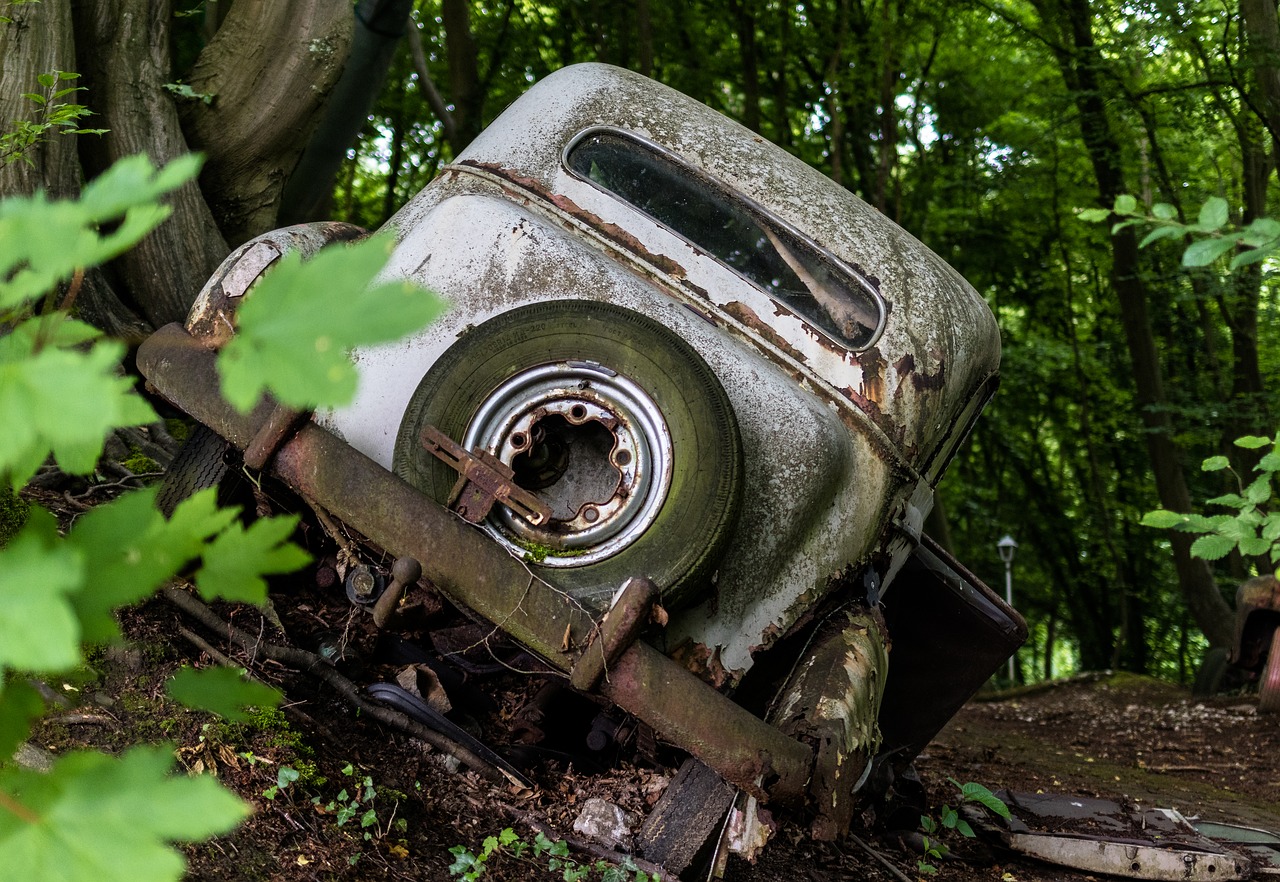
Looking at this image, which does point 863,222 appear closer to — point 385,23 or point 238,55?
point 238,55

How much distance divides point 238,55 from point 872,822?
15.1ft

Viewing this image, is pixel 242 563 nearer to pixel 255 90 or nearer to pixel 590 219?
pixel 590 219

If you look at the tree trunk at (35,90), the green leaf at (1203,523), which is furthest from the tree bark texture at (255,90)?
the green leaf at (1203,523)

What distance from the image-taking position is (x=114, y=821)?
0.82m

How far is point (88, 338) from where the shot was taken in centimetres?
105

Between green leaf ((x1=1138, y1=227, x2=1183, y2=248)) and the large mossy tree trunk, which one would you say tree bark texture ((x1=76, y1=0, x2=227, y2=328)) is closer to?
the large mossy tree trunk

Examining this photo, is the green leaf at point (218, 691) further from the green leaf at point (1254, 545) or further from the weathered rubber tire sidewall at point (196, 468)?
the weathered rubber tire sidewall at point (196, 468)

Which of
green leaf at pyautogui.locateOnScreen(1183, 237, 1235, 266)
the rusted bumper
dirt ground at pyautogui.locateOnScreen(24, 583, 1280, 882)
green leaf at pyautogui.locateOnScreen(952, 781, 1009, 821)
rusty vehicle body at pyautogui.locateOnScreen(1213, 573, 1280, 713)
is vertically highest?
rusty vehicle body at pyautogui.locateOnScreen(1213, 573, 1280, 713)

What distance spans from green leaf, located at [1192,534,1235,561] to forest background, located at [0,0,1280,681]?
13.5ft

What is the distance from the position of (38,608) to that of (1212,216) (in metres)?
1.70

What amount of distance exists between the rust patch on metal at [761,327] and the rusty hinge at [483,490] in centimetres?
108

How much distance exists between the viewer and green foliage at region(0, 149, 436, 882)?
796mm

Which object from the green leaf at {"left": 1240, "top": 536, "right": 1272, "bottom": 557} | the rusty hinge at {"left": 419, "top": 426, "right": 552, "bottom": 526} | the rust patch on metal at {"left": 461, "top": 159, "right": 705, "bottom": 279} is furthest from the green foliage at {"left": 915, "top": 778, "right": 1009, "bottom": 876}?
the green leaf at {"left": 1240, "top": 536, "right": 1272, "bottom": 557}

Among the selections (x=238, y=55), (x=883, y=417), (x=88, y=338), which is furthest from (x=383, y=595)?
(x=238, y=55)
